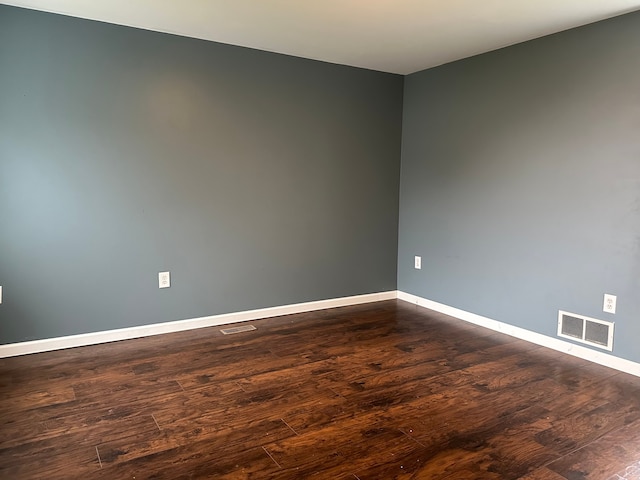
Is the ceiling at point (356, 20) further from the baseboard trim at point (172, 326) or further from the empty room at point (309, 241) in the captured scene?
the baseboard trim at point (172, 326)

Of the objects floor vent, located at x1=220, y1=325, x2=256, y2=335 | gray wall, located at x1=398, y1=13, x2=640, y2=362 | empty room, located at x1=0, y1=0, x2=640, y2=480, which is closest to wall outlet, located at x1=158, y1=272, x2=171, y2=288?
empty room, located at x1=0, y1=0, x2=640, y2=480

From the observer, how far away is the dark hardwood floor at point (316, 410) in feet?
6.12

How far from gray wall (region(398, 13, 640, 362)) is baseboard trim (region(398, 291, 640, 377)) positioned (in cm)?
6

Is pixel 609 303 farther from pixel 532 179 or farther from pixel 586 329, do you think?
pixel 532 179

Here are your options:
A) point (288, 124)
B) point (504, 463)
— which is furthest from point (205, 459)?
point (288, 124)

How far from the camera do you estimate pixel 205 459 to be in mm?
1889

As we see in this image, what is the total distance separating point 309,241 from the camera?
13.3 ft

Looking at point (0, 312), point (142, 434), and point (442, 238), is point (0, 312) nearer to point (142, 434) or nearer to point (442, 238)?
point (142, 434)

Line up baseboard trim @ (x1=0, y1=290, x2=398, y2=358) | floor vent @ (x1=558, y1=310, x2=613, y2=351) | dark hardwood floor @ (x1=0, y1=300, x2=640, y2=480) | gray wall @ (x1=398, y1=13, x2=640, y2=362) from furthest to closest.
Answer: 1. baseboard trim @ (x1=0, y1=290, x2=398, y2=358)
2. floor vent @ (x1=558, y1=310, x2=613, y2=351)
3. gray wall @ (x1=398, y1=13, x2=640, y2=362)
4. dark hardwood floor @ (x1=0, y1=300, x2=640, y2=480)

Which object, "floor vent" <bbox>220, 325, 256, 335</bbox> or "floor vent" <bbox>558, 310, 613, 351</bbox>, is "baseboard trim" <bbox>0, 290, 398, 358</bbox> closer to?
"floor vent" <bbox>220, 325, 256, 335</bbox>

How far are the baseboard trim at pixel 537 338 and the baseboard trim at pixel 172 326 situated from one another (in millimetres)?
546

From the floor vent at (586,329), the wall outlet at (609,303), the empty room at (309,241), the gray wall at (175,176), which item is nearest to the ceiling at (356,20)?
Result: the empty room at (309,241)

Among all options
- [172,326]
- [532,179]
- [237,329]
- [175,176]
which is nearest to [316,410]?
[237,329]

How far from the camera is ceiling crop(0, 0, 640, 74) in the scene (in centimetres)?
266
